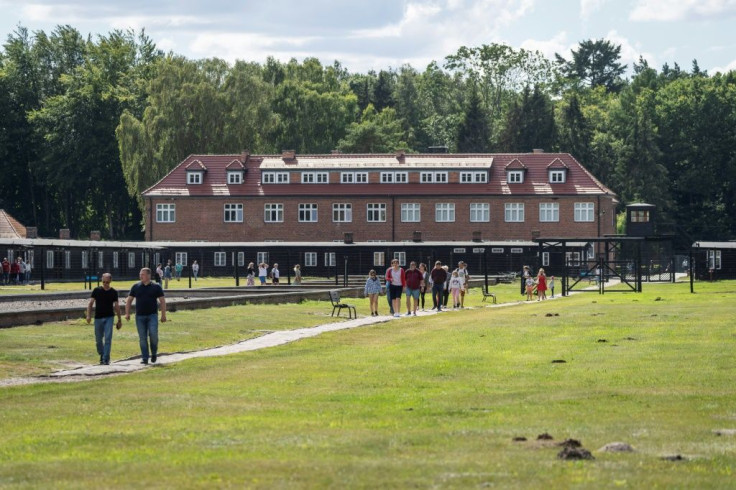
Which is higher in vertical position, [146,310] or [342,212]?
[342,212]

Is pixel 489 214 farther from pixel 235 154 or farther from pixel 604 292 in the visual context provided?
pixel 604 292

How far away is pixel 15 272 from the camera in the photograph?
7919 centimetres

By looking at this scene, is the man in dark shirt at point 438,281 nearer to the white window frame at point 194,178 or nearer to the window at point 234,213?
Answer: the white window frame at point 194,178

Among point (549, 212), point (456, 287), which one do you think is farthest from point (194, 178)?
point (456, 287)

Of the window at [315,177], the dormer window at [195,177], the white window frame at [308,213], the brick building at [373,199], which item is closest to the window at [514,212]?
the brick building at [373,199]

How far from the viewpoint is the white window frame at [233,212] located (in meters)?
113

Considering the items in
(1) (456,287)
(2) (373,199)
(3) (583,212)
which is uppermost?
(2) (373,199)

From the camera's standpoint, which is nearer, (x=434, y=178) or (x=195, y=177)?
(x=195, y=177)

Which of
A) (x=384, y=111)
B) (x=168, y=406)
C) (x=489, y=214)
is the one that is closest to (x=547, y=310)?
(x=168, y=406)

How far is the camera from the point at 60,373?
80.1 ft

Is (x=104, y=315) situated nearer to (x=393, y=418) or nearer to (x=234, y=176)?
(x=393, y=418)

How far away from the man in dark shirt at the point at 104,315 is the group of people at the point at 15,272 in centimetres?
5238

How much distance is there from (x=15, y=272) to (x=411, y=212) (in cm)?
4072

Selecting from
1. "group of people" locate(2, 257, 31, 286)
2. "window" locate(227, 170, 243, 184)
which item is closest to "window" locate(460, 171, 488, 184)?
"window" locate(227, 170, 243, 184)
